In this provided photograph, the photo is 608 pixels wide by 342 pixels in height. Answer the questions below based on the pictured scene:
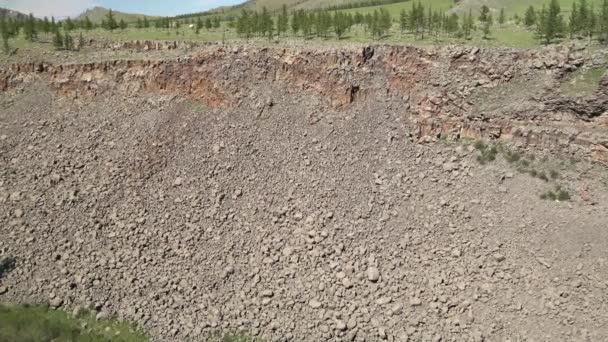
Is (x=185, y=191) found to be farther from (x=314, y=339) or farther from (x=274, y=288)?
(x=314, y=339)

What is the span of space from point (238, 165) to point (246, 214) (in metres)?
2.89

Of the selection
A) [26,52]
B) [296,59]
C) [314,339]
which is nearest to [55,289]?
[314,339]

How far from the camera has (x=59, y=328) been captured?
19.5 m

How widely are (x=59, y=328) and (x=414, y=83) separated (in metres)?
20.0

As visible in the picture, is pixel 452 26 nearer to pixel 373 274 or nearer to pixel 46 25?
pixel 373 274

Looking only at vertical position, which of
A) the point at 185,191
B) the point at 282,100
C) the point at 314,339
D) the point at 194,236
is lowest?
the point at 314,339

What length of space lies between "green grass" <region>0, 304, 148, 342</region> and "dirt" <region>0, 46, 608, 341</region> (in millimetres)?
556

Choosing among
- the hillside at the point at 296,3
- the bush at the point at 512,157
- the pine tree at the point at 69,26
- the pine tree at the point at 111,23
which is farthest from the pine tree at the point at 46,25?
the hillside at the point at 296,3

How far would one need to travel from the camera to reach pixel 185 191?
23.6 meters

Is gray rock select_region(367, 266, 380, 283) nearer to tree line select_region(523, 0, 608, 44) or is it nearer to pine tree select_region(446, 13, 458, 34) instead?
tree line select_region(523, 0, 608, 44)

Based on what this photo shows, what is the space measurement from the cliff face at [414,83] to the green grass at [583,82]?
12.3 inches

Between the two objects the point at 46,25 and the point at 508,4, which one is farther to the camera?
the point at 508,4

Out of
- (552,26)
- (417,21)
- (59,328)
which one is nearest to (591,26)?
(552,26)

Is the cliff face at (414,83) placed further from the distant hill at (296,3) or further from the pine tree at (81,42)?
the distant hill at (296,3)
